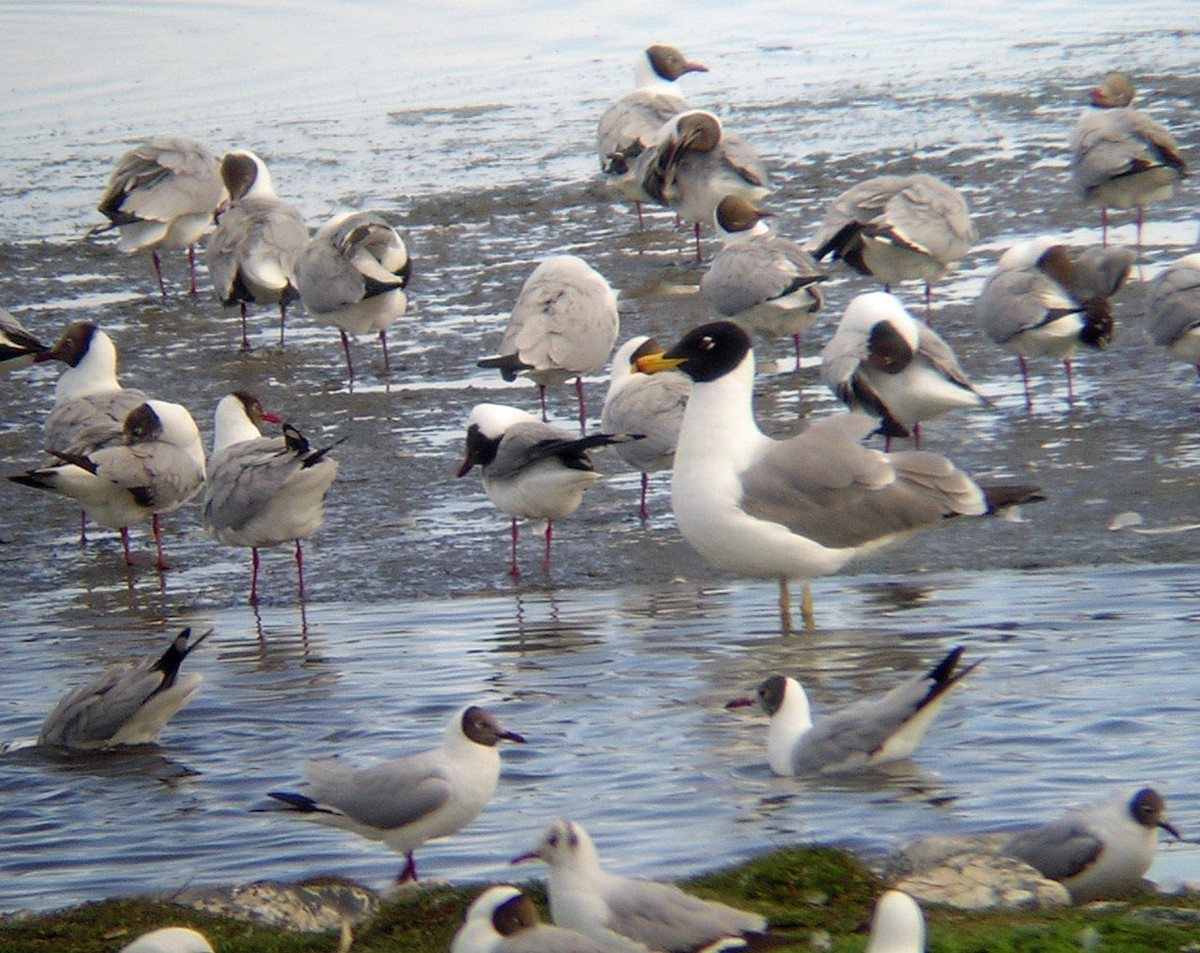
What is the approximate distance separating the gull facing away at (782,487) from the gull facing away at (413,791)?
232 centimetres

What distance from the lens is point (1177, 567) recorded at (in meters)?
9.14

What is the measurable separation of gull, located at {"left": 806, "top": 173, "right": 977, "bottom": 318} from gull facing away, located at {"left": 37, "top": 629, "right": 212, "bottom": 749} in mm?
6568

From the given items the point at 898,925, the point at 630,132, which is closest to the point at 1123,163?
the point at 630,132

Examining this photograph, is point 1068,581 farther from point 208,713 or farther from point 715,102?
point 715,102

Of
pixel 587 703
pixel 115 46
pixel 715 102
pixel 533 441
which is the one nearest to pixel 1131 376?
pixel 533 441

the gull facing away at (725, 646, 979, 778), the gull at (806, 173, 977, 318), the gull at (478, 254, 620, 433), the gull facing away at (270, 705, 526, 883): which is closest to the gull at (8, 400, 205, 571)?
the gull at (478, 254, 620, 433)

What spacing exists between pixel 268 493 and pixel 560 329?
→ 113 inches

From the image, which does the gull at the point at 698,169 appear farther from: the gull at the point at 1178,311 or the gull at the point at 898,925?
the gull at the point at 898,925

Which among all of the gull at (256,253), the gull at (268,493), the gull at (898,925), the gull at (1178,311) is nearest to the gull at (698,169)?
the gull at (256,253)

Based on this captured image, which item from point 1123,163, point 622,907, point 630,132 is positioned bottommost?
point 622,907

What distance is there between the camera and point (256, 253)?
14461mm

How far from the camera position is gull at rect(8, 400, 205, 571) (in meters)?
10.2

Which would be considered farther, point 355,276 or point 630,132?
point 630,132

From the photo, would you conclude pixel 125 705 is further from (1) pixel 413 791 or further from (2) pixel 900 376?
(2) pixel 900 376
